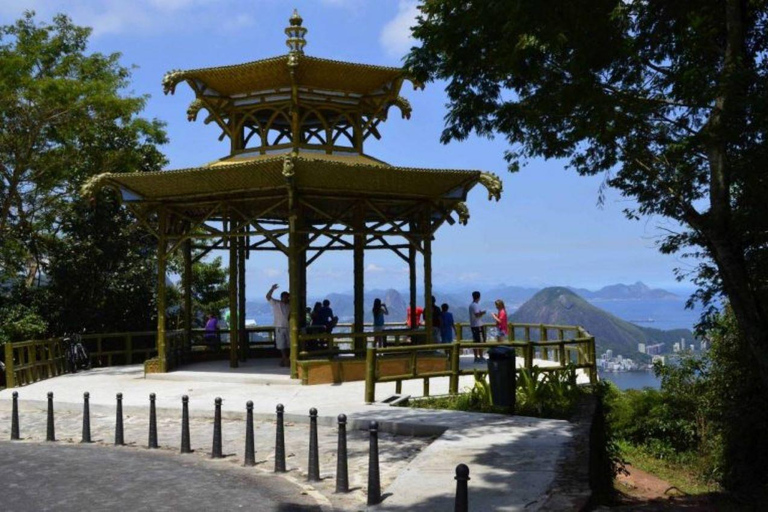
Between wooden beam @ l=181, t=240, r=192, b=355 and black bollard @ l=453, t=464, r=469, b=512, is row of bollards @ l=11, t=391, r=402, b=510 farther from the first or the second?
wooden beam @ l=181, t=240, r=192, b=355

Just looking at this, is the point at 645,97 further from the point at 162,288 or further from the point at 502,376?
the point at 162,288

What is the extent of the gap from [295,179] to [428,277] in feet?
15.3

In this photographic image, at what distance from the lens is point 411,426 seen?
39.8 feet

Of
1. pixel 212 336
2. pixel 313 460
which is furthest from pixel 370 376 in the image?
pixel 212 336

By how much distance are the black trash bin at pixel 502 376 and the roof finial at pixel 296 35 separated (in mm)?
10473

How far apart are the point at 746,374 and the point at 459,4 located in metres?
11.7

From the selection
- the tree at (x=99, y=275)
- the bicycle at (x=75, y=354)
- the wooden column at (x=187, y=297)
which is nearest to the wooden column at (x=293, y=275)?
the wooden column at (x=187, y=297)

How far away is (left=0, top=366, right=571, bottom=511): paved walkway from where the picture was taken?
27.1 feet

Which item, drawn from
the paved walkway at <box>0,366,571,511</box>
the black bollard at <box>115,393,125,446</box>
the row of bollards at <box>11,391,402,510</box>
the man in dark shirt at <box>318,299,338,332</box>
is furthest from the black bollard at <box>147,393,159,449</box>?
the man in dark shirt at <box>318,299,338,332</box>

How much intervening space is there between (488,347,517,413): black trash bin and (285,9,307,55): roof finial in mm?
10473

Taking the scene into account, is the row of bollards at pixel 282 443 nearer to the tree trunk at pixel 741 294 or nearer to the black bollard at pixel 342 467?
the black bollard at pixel 342 467

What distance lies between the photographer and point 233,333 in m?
20.8

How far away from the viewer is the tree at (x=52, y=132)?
2705 cm

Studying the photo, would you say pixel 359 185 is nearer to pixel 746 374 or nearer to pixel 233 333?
pixel 233 333
